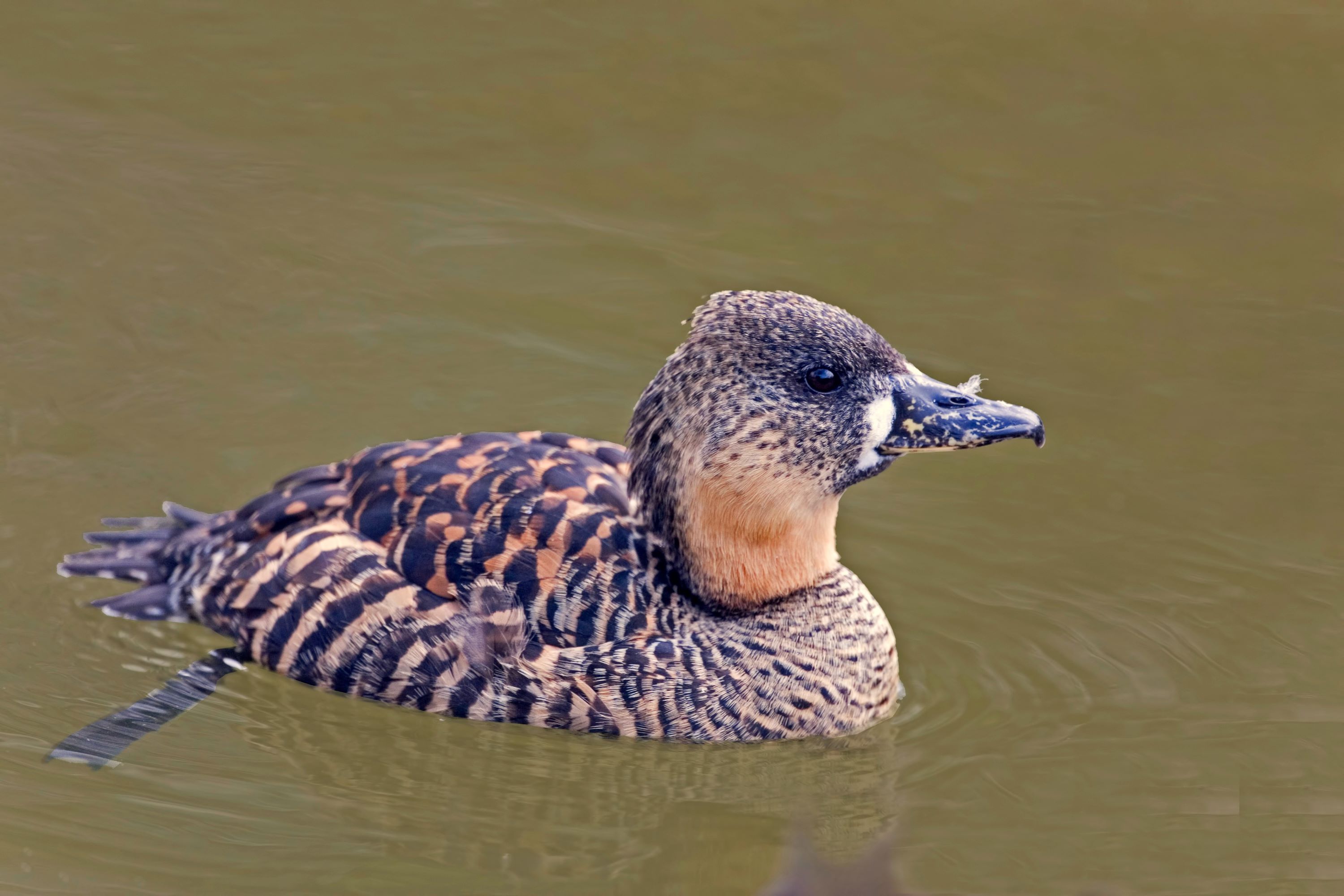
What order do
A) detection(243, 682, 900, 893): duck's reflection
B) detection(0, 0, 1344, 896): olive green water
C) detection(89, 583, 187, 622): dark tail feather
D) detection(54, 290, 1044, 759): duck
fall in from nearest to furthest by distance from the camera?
detection(243, 682, 900, 893): duck's reflection → detection(0, 0, 1344, 896): olive green water → detection(54, 290, 1044, 759): duck → detection(89, 583, 187, 622): dark tail feather

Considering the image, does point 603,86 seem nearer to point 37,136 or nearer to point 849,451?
point 37,136

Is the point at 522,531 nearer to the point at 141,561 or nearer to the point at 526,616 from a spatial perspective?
the point at 526,616

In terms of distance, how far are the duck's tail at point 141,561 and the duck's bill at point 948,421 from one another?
270 cm

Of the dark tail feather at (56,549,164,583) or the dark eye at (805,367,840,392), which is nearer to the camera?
the dark eye at (805,367,840,392)

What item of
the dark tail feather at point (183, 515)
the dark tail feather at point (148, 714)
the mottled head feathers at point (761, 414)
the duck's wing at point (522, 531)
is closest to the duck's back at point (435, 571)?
the duck's wing at point (522, 531)

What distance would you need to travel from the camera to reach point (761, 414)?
5.72 metres

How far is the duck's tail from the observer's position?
20.9ft

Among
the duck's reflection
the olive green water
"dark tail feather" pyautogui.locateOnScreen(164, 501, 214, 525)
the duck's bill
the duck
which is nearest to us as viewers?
the duck's reflection

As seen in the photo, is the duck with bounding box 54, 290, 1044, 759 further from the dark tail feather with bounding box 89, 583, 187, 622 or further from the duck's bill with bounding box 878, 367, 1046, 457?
the dark tail feather with bounding box 89, 583, 187, 622

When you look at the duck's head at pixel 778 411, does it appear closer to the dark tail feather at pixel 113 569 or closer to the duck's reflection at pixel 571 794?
the duck's reflection at pixel 571 794

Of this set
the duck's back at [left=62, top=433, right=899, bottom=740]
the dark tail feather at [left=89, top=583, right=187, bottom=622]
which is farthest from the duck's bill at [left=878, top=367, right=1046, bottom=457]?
the dark tail feather at [left=89, top=583, right=187, bottom=622]

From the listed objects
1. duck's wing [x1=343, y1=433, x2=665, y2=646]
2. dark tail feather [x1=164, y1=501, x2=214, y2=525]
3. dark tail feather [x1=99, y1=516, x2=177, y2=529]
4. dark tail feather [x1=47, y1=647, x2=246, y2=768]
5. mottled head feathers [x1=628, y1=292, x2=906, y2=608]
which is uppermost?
mottled head feathers [x1=628, y1=292, x2=906, y2=608]

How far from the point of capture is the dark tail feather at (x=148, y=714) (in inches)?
222

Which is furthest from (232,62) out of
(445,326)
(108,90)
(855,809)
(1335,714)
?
(1335,714)
